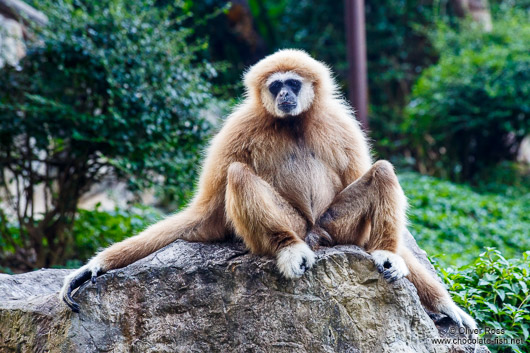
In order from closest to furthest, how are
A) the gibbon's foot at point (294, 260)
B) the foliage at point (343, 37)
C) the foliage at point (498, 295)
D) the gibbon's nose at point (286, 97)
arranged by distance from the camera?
the gibbon's foot at point (294, 260) → the foliage at point (498, 295) → the gibbon's nose at point (286, 97) → the foliage at point (343, 37)

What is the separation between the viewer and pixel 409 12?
15.1m

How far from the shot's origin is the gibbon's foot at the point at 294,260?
4039mm

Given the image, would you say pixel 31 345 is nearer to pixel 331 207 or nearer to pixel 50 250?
pixel 331 207

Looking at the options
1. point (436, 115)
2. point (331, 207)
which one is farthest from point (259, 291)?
point (436, 115)

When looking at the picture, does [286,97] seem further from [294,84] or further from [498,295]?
[498,295]

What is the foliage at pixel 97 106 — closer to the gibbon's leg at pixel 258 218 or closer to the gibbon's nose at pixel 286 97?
the gibbon's nose at pixel 286 97

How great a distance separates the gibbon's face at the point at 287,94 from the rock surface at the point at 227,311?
1.26 metres

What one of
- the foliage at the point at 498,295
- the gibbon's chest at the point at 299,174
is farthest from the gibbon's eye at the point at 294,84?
the foliage at the point at 498,295

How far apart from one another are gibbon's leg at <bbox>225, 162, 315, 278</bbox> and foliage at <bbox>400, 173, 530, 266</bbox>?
4.13 m

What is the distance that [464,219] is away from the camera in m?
9.80

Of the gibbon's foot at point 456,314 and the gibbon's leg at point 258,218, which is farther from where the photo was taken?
the gibbon's foot at point 456,314

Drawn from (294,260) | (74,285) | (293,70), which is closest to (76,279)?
(74,285)

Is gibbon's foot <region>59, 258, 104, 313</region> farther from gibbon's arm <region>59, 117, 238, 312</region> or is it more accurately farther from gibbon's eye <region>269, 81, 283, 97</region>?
gibbon's eye <region>269, 81, 283, 97</region>

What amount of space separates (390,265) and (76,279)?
2455 mm
